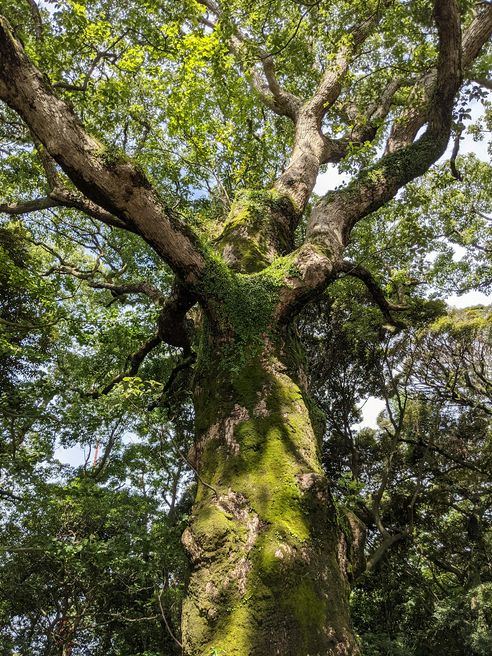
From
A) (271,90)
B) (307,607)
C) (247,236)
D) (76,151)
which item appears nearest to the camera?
(307,607)

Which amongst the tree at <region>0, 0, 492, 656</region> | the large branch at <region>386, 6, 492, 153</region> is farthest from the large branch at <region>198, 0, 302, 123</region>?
the large branch at <region>386, 6, 492, 153</region>

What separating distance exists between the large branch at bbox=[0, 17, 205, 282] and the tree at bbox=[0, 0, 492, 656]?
12 mm

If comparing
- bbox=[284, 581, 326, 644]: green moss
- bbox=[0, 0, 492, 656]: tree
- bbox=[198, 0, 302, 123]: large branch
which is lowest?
bbox=[284, 581, 326, 644]: green moss

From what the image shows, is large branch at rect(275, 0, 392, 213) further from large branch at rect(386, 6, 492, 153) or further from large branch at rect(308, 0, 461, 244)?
large branch at rect(386, 6, 492, 153)

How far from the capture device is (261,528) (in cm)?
283

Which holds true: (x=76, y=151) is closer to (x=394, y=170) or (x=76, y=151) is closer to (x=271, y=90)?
(x=394, y=170)

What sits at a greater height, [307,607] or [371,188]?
[371,188]

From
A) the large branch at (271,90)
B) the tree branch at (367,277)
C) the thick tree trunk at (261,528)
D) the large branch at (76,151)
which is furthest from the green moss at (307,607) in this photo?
the large branch at (271,90)

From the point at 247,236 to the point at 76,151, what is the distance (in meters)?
2.26

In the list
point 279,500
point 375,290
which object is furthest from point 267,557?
point 375,290

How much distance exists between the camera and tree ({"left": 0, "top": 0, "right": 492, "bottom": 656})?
268 cm

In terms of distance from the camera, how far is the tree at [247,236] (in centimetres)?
268

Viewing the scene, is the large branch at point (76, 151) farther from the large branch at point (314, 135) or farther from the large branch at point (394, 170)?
the large branch at point (314, 135)

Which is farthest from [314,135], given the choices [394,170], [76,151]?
[76,151]
